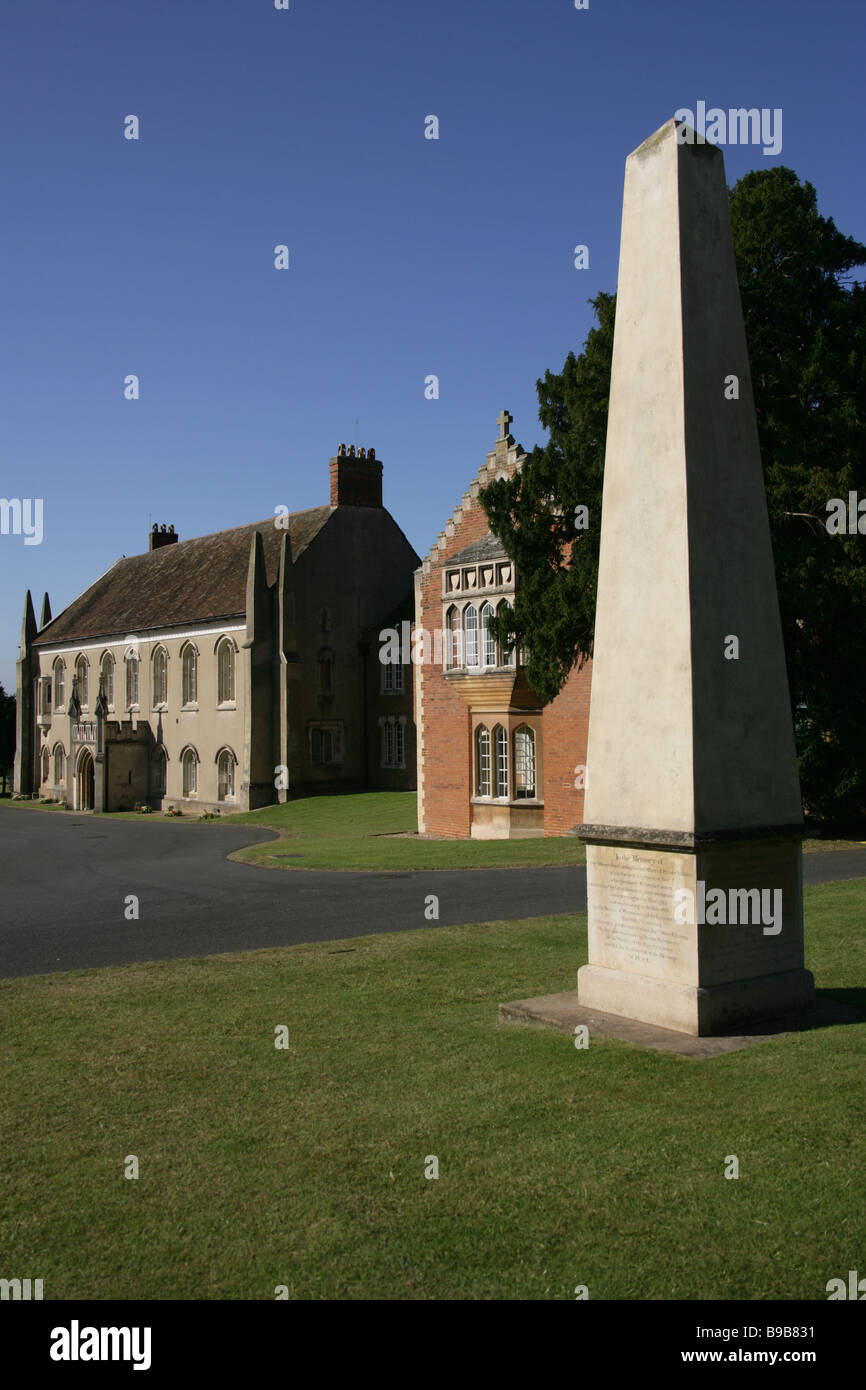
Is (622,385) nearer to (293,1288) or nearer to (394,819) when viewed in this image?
(293,1288)

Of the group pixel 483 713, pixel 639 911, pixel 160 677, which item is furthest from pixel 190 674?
pixel 639 911

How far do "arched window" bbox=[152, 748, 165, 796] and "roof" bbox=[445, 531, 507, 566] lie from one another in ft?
93.8

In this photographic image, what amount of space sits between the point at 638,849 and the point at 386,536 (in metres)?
45.8

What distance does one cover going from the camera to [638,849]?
8.34m

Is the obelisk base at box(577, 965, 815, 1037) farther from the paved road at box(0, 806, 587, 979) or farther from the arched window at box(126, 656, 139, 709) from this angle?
the arched window at box(126, 656, 139, 709)

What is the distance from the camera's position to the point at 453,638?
1275 inches

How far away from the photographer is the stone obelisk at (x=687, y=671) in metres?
7.97

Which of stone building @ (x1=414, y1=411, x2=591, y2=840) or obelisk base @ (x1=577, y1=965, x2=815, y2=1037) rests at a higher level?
stone building @ (x1=414, y1=411, x2=591, y2=840)

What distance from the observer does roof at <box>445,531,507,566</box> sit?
1193 inches

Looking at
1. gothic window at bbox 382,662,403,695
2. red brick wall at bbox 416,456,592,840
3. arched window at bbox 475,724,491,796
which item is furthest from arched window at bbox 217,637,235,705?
arched window at bbox 475,724,491,796

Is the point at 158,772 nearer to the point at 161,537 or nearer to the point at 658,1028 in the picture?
the point at 161,537

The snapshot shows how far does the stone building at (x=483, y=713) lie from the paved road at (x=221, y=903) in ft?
26.3

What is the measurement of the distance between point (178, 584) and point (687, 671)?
53.4 metres

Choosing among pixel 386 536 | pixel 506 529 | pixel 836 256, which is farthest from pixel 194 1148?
pixel 386 536
